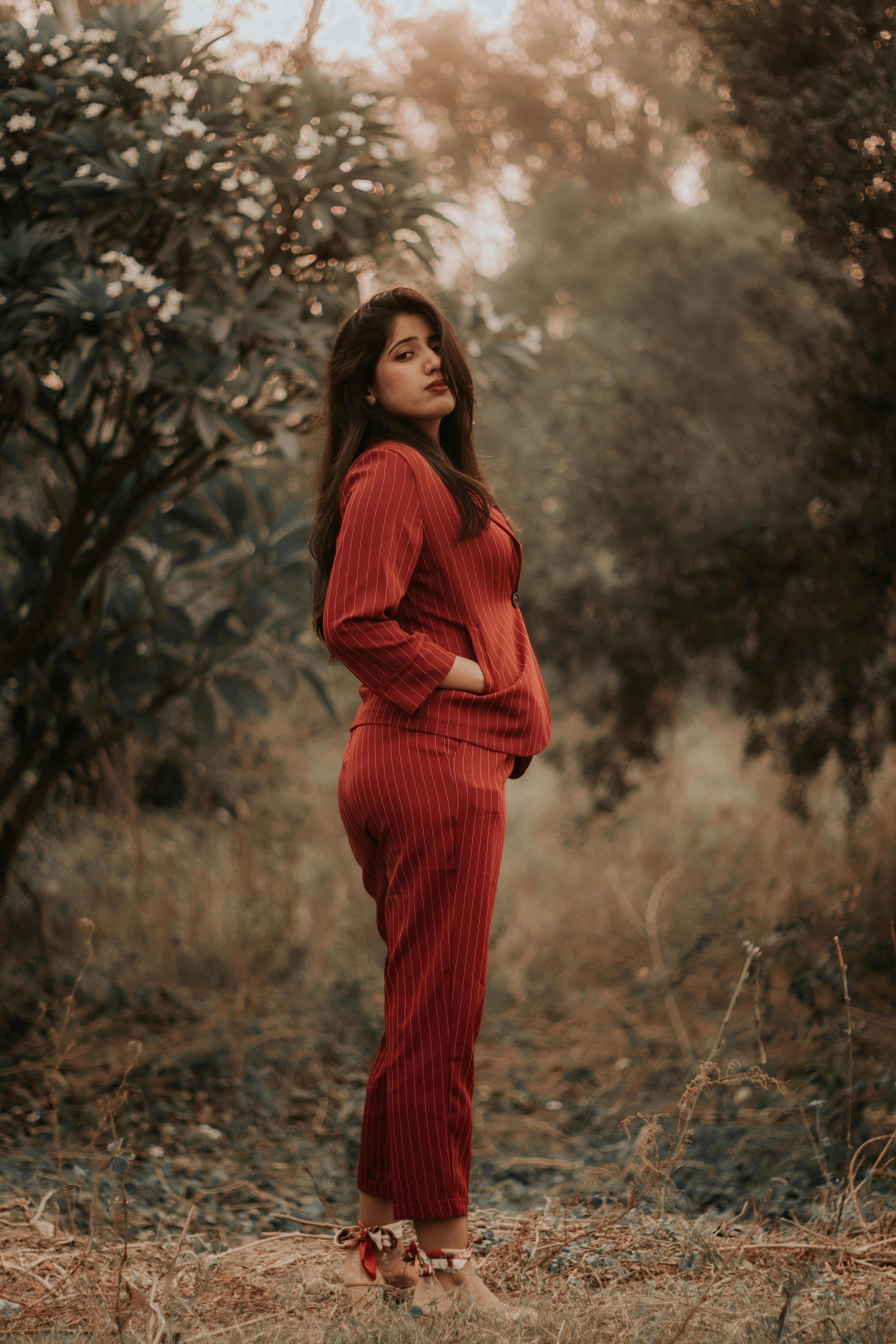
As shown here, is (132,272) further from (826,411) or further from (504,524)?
(826,411)

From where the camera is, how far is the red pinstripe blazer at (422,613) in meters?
1.96

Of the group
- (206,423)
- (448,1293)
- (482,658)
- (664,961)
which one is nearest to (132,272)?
(206,423)

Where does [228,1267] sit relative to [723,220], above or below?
below

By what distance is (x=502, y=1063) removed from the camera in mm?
4605

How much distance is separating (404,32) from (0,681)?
9.20 m

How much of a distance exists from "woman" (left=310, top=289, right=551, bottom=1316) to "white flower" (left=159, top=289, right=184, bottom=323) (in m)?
1.17

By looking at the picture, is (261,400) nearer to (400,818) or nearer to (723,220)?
(400,818)

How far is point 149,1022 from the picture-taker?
454cm

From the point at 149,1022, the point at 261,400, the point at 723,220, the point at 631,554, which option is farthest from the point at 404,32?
the point at 149,1022

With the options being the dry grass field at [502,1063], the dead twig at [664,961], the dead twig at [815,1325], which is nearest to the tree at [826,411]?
the dry grass field at [502,1063]

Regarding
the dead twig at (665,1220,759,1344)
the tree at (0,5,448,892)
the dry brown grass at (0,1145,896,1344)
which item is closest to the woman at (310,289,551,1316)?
the dry brown grass at (0,1145,896,1344)

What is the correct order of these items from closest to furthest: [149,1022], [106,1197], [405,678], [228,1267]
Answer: [405,678]
[228,1267]
[106,1197]
[149,1022]

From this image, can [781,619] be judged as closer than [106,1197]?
No

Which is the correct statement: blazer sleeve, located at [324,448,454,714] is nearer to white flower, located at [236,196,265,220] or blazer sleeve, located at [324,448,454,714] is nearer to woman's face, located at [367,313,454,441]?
woman's face, located at [367,313,454,441]
